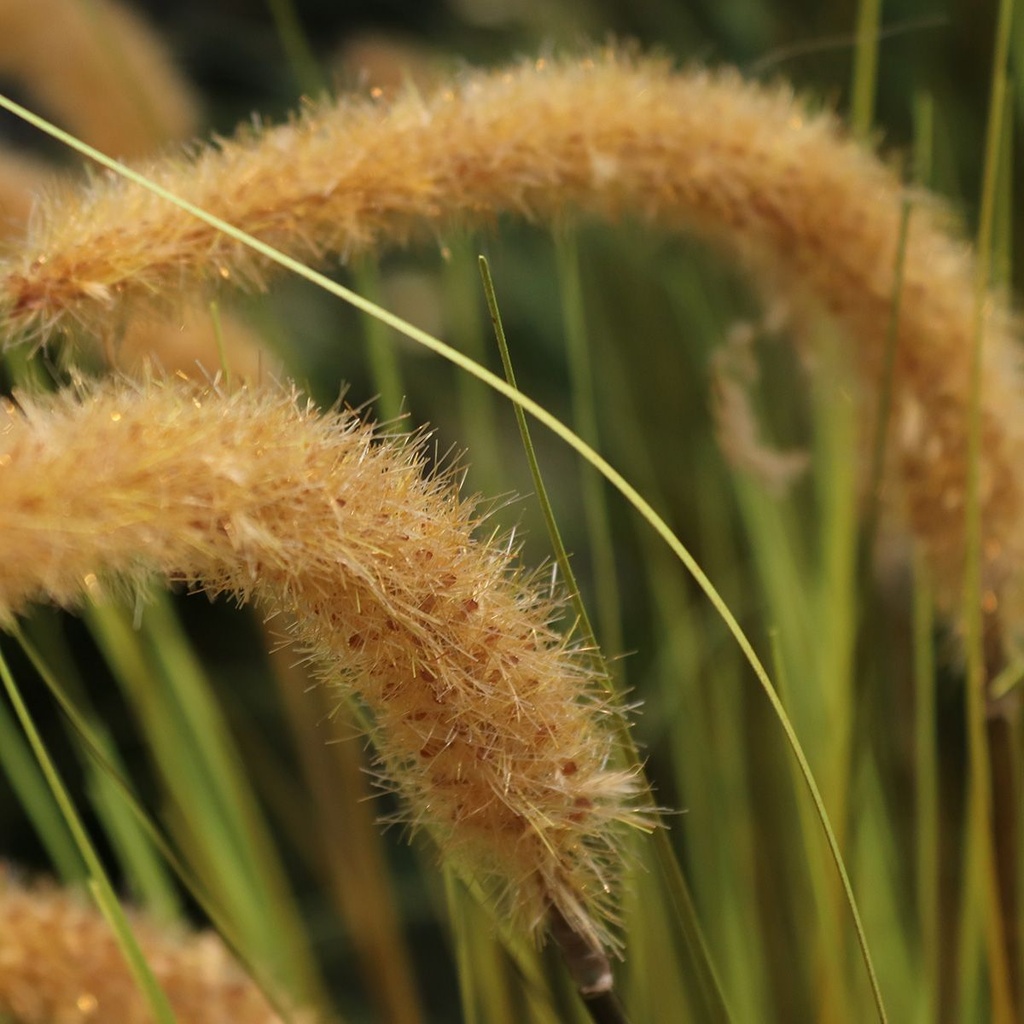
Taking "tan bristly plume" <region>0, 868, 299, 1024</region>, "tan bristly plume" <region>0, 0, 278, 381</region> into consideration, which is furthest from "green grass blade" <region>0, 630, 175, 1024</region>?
"tan bristly plume" <region>0, 0, 278, 381</region>

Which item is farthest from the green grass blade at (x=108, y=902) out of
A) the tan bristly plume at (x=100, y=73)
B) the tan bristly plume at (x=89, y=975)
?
the tan bristly plume at (x=100, y=73)

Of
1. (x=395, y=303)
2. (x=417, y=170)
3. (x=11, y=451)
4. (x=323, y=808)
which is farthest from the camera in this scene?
(x=395, y=303)

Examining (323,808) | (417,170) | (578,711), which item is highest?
(417,170)

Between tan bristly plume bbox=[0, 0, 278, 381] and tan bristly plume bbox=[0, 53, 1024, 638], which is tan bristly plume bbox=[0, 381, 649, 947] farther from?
tan bristly plume bbox=[0, 0, 278, 381]

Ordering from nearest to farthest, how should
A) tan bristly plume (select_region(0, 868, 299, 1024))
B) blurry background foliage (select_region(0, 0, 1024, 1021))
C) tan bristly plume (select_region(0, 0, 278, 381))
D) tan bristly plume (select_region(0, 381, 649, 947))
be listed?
tan bristly plume (select_region(0, 381, 649, 947))
tan bristly plume (select_region(0, 868, 299, 1024))
blurry background foliage (select_region(0, 0, 1024, 1021))
tan bristly plume (select_region(0, 0, 278, 381))

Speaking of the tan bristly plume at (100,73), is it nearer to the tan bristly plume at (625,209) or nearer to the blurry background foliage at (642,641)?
the blurry background foliage at (642,641)

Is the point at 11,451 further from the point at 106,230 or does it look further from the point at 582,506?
the point at 582,506

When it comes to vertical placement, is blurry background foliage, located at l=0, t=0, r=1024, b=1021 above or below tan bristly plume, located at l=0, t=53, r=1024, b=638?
below

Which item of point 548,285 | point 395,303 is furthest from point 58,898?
point 548,285
